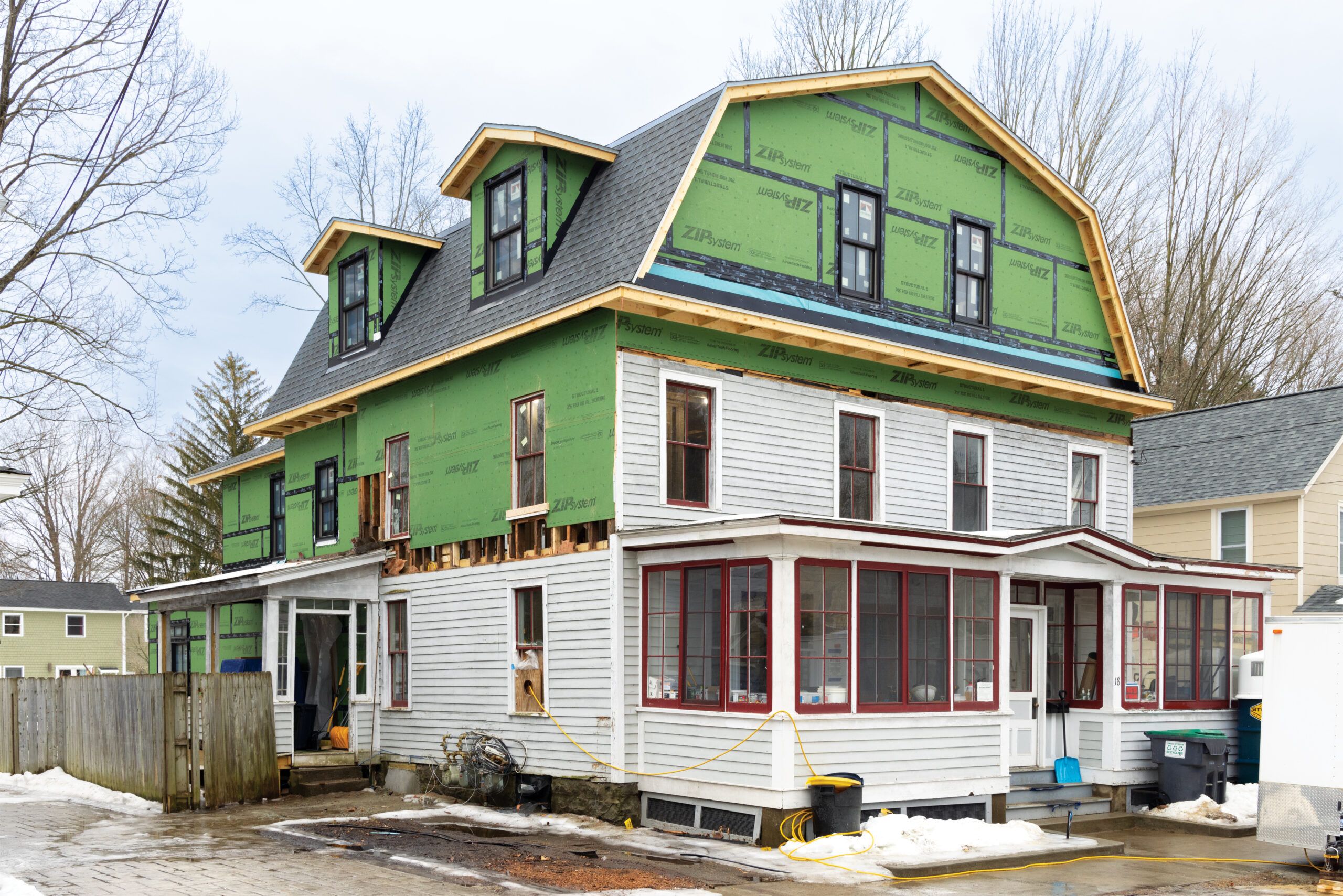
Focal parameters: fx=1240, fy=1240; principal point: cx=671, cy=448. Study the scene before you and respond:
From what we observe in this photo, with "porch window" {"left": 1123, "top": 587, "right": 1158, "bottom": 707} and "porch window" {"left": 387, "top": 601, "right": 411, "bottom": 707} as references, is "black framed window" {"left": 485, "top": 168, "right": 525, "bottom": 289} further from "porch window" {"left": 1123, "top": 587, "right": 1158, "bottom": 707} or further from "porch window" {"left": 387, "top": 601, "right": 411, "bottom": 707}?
"porch window" {"left": 1123, "top": 587, "right": 1158, "bottom": 707}

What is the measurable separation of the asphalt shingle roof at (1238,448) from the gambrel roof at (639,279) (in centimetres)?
449

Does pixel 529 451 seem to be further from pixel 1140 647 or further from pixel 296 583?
pixel 1140 647

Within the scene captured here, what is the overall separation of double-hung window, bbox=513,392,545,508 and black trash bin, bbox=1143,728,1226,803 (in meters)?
8.96

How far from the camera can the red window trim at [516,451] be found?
16.1m

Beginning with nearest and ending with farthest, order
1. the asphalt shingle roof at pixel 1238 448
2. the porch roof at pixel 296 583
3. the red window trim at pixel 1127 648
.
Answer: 1. the red window trim at pixel 1127 648
2. the porch roof at pixel 296 583
3. the asphalt shingle roof at pixel 1238 448

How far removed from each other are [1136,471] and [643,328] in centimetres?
1569

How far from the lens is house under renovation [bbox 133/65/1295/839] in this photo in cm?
1409

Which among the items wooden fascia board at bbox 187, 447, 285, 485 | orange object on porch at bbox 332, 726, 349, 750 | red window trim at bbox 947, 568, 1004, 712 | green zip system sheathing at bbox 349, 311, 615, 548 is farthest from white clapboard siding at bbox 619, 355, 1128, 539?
wooden fascia board at bbox 187, 447, 285, 485

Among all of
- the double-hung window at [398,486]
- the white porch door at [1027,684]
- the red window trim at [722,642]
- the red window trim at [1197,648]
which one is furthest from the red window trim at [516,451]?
the red window trim at [1197,648]

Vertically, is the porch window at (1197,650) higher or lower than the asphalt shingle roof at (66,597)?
higher

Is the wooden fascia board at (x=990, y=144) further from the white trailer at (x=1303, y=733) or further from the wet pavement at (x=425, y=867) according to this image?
the white trailer at (x=1303, y=733)

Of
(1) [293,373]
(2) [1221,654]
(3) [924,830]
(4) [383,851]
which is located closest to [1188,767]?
(2) [1221,654]

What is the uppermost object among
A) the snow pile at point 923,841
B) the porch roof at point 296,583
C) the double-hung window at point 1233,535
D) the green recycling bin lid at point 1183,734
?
the double-hung window at point 1233,535

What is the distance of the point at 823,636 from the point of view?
13617 mm
